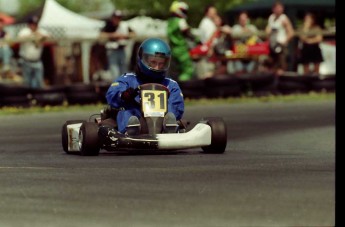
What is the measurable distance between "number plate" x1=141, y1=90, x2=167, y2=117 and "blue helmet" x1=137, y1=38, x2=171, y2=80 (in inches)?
12.4

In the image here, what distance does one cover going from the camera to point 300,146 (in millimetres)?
11133

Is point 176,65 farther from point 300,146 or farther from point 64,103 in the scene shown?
point 300,146

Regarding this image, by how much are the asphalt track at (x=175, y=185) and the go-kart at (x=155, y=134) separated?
0.37ft

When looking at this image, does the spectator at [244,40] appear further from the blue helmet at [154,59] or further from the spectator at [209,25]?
the blue helmet at [154,59]

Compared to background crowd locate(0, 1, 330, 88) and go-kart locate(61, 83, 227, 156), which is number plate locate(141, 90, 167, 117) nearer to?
go-kart locate(61, 83, 227, 156)

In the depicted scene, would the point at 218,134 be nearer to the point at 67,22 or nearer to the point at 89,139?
the point at 89,139

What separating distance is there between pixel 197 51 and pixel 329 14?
42.0 ft

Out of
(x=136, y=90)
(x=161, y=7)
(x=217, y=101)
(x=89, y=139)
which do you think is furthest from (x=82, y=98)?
(x=161, y=7)

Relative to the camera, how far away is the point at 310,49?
2230 centimetres

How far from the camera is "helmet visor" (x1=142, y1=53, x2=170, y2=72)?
1029cm

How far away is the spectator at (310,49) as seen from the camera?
22.2 m

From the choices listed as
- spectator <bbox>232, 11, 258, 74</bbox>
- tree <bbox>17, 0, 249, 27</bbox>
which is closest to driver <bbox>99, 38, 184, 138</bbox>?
spectator <bbox>232, 11, 258, 74</bbox>

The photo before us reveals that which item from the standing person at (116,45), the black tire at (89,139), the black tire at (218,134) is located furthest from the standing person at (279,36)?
the black tire at (89,139)

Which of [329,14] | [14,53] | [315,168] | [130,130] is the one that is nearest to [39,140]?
[130,130]
